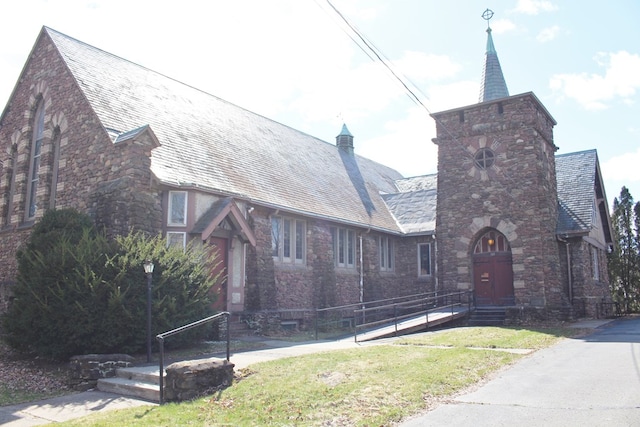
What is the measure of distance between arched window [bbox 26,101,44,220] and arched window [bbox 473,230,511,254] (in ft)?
56.1

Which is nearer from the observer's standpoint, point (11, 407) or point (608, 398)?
point (608, 398)

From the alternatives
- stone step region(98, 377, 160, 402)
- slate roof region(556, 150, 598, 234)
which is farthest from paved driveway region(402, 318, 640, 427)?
slate roof region(556, 150, 598, 234)

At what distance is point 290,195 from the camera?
20828mm

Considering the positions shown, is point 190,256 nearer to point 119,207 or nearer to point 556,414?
point 119,207

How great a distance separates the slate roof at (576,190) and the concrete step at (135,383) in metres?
17.9

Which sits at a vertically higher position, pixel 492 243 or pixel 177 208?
pixel 177 208

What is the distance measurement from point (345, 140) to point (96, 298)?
2374 cm

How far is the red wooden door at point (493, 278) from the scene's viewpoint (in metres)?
22.5

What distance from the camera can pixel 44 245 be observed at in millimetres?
13531

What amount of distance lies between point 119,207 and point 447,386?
989 cm

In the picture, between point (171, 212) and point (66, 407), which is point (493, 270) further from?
point (66, 407)

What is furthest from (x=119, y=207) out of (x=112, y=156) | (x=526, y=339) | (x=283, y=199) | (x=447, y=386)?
(x=526, y=339)

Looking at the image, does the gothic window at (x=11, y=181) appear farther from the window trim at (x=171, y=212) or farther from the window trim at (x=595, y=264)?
the window trim at (x=595, y=264)

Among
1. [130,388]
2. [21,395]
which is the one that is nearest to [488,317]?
[130,388]
